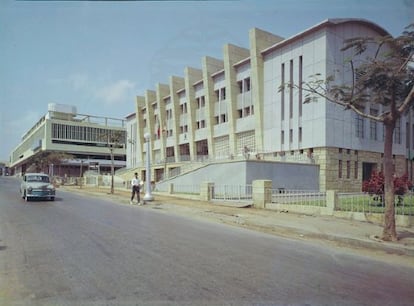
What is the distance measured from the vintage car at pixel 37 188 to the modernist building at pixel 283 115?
57.6 ft

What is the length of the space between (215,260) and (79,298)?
2886 millimetres

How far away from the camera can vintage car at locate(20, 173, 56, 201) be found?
2095 centimetres

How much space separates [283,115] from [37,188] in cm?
2405

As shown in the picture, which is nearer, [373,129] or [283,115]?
[283,115]

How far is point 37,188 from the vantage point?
69.3 feet

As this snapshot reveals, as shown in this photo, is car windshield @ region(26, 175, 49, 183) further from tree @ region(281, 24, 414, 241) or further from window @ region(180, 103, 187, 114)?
window @ region(180, 103, 187, 114)

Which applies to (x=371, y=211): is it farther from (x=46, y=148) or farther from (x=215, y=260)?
(x=46, y=148)

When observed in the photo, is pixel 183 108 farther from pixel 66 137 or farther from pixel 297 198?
pixel 297 198

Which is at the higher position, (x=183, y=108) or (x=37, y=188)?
(x=183, y=108)

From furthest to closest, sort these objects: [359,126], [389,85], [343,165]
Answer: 1. [359,126]
2. [343,165]
3. [389,85]

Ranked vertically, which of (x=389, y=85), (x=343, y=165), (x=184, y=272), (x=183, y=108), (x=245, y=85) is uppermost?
(x=245, y=85)

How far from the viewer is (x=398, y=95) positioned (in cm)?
1066

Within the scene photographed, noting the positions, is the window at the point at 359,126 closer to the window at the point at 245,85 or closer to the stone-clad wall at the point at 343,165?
the stone-clad wall at the point at 343,165

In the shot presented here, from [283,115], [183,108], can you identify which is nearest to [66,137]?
[183,108]
